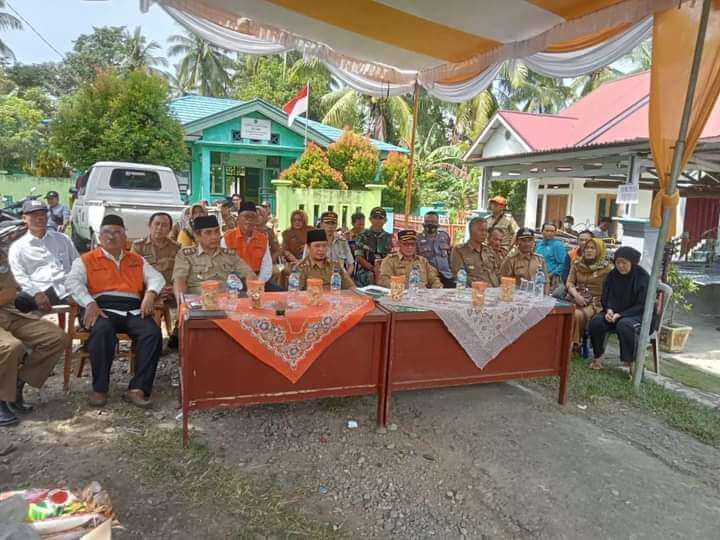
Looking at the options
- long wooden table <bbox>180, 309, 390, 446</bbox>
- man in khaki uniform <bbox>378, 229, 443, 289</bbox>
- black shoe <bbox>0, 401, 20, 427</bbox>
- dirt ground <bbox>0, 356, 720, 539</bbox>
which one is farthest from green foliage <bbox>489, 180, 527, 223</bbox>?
black shoe <bbox>0, 401, 20, 427</bbox>

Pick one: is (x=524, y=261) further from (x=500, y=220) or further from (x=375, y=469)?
(x=375, y=469)

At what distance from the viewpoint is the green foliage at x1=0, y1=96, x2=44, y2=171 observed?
20516mm

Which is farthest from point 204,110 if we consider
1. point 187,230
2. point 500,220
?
point 500,220

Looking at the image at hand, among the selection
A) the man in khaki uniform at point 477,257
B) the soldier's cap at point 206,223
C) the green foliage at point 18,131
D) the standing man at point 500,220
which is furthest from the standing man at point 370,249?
the green foliage at point 18,131

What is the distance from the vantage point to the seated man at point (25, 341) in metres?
3.38

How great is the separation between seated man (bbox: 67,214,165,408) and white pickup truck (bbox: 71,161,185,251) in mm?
4468

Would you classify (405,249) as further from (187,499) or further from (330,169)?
(330,169)

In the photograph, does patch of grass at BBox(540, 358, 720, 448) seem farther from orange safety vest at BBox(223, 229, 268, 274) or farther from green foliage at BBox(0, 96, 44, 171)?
green foliage at BBox(0, 96, 44, 171)

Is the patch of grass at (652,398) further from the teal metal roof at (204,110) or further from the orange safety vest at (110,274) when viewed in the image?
the teal metal roof at (204,110)

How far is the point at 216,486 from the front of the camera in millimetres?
2721

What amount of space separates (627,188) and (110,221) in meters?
6.70

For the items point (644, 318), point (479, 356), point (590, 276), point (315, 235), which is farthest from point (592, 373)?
point (315, 235)

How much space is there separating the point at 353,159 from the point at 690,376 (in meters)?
11.9

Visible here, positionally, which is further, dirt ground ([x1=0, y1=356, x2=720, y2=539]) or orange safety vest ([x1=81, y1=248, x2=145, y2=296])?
orange safety vest ([x1=81, y1=248, x2=145, y2=296])
